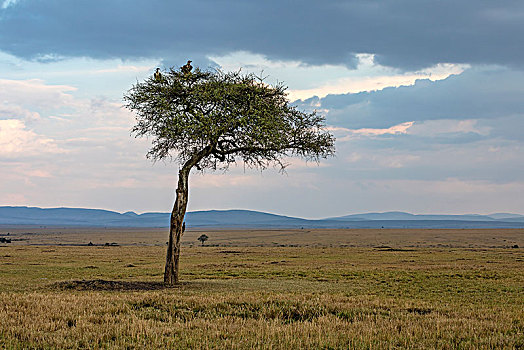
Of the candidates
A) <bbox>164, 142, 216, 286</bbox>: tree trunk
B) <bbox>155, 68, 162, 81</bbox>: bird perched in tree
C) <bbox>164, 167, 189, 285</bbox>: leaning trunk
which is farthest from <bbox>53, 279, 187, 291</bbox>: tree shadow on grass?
<bbox>155, 68, 162, 81</bbox>: bird perched in tree

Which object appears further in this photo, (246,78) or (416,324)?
(246,78)

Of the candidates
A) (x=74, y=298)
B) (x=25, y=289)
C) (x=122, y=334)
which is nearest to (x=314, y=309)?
(x=122, y=334)

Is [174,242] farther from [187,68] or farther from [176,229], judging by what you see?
[187,68]

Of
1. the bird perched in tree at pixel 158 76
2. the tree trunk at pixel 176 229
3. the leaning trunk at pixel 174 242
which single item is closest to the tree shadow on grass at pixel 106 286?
the leaning trunk at pixel 174 242

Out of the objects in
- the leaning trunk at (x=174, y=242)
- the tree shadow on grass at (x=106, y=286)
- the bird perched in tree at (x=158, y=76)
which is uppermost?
the bird perched in tree at (x=158, y=76)

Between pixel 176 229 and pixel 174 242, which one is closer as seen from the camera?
pixel 176 229

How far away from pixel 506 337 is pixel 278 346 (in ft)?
19.2

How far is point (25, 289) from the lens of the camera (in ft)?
83.8

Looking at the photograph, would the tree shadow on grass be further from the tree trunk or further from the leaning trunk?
the tree trunk

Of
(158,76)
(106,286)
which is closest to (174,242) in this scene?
(106,286)

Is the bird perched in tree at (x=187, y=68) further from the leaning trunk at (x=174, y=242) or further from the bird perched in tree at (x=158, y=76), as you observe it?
the leaning trunk at (x=174, y=242)

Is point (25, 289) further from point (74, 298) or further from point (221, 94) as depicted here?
point (221, 94)

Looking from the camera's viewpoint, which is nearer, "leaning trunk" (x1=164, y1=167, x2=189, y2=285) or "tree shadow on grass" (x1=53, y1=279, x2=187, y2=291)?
"tree shadow on grass" (x1=53, y1=279, x2=187, y2=291)

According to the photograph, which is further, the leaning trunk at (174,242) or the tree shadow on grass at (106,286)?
the leaning trunk at (174,242)
